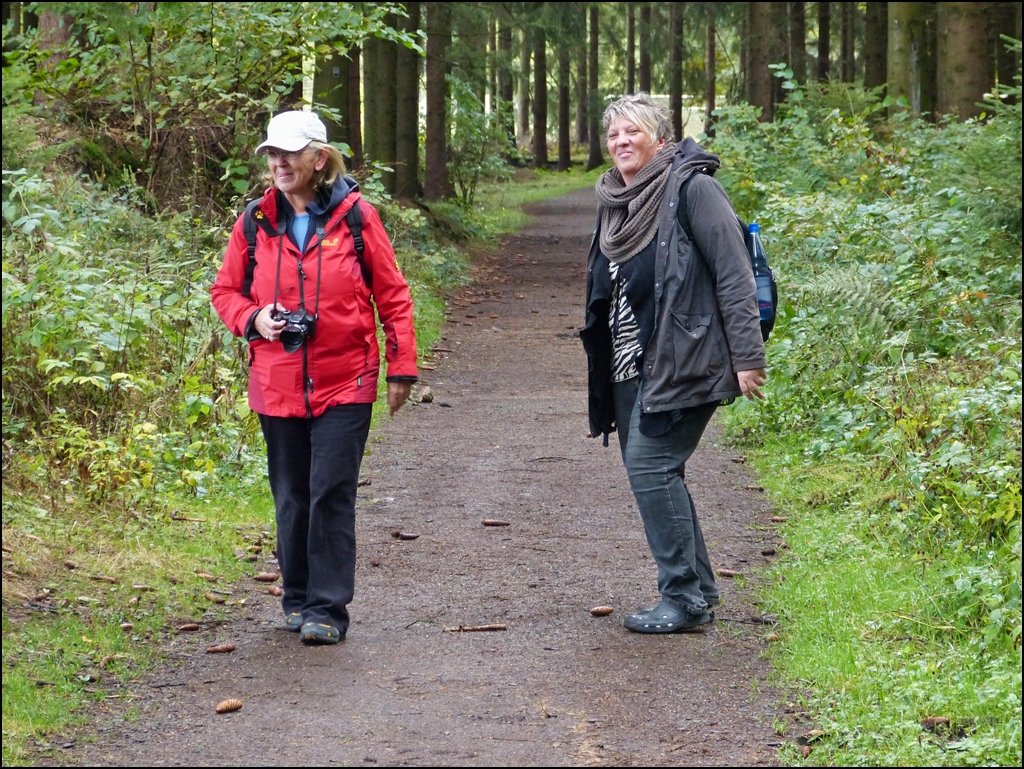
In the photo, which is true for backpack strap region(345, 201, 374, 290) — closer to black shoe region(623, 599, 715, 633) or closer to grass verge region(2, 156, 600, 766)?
grass verge region(2, 156, 600, 766)

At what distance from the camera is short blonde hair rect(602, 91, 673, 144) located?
522cm

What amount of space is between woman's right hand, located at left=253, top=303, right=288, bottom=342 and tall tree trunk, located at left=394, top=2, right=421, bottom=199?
15.7 meters

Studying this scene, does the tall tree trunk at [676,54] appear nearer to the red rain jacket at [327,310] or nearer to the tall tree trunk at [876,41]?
the tall tree trunk at [876,41]

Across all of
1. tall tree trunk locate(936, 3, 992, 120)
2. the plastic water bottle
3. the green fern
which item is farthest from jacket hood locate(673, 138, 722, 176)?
tall tree trunk locate(936, 3, 992, 120)

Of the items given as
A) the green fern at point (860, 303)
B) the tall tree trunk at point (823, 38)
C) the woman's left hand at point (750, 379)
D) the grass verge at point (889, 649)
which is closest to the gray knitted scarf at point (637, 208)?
the woman's left hand at point (750, 379)

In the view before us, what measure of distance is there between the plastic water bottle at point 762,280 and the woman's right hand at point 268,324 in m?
1.99

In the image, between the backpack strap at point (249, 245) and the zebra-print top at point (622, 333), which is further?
the zebra-print top at point (622, 333)

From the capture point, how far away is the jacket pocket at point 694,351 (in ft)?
16.7

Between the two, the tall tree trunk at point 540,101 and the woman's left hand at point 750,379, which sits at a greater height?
the tall tree trunk at point 540,101

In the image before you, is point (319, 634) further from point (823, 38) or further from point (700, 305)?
point (823, 38)

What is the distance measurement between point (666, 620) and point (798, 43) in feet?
97.6

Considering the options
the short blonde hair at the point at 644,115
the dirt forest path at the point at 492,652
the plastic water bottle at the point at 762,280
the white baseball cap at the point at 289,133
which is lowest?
the dirt forest path at the point at 492,652

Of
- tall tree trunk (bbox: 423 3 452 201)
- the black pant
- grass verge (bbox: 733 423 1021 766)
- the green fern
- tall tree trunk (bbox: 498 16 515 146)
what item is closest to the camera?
grass verge (bbox: 733 423 1021 766)

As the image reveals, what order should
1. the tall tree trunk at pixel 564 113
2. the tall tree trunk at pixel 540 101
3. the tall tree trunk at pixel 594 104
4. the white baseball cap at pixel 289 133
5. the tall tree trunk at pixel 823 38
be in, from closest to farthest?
the white baseball cap at pixel 289 133 → the tall tree trunk at pixel 823 38 → the tall tree trunk at pixel 540 101 → the tall tree trunk at pixel 564 113 → the tall tree trunk at pixel 594 104
